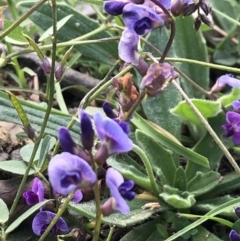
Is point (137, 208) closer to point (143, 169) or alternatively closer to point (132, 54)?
point (143, 169)

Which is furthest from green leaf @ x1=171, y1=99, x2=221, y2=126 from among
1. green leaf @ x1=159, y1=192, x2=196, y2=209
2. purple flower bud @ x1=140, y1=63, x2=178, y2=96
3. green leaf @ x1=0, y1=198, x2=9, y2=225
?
green leaf @ x1=0, y1=198, x2=9, y2=225

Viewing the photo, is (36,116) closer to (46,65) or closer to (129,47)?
(46,65)

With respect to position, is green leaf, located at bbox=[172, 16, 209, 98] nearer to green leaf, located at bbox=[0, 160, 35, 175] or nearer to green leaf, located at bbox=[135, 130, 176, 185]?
green leaf, located at bbox=[135, 130, 176, 185]

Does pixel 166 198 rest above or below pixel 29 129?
below

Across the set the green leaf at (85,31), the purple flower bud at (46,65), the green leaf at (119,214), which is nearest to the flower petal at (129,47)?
the purple flower bud at (46,65)

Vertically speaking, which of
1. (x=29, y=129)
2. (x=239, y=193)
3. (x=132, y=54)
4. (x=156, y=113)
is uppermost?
(x=132, y=54)

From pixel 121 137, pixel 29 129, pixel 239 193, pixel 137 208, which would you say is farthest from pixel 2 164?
pixel 239 193
